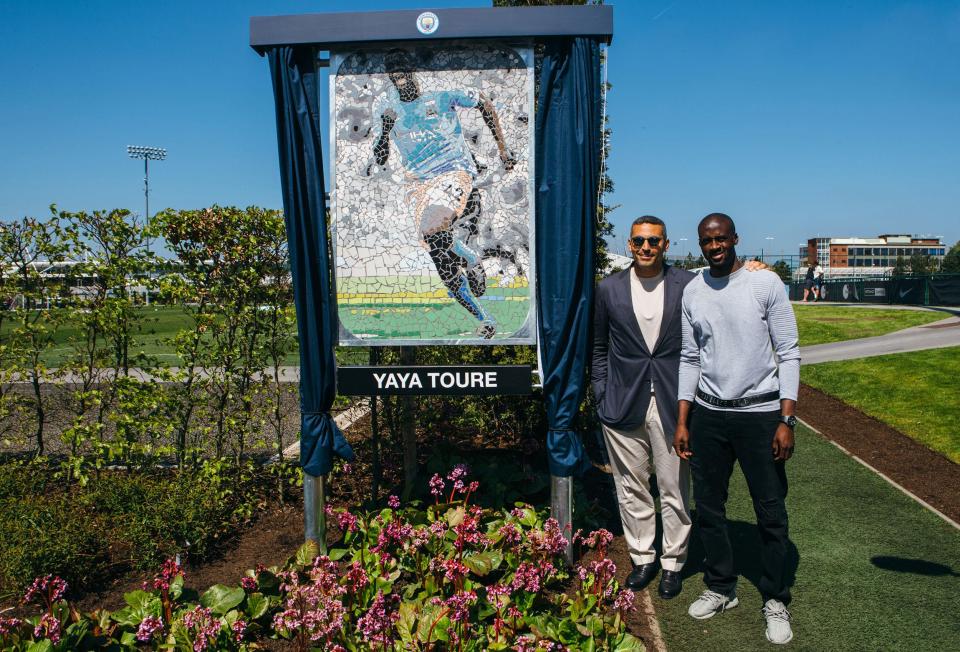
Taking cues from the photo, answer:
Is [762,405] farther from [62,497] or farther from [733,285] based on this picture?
[62,497]

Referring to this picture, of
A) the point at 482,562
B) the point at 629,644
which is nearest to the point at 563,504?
the point at 482,562

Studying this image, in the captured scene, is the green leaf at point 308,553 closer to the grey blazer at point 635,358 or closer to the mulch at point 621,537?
the mulch at point 621,537

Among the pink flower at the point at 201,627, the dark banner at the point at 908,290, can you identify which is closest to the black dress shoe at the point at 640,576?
the pink flower at the point at 201,627

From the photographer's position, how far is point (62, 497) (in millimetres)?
4887

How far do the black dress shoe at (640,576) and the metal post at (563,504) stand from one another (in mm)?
367

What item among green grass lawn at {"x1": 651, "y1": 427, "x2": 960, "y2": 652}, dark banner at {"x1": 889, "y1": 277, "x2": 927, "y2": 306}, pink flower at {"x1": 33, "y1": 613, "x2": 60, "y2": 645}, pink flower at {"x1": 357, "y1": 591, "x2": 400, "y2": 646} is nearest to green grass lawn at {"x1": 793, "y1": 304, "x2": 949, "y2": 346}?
dark banner at {"x1": 889, "y1": 277, "x2": 927, "y2": 306}

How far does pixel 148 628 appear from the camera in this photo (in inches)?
123

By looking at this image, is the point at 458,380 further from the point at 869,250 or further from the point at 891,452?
the point at 869,250

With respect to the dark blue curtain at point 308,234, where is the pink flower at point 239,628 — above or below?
below

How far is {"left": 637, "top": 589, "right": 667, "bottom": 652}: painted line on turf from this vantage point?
351 cm

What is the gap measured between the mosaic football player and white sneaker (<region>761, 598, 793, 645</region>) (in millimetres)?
2117

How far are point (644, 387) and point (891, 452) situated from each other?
478 centimetres

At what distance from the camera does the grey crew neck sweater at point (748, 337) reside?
3.48 meters

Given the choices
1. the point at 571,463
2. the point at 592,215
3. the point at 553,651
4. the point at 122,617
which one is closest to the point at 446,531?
the point at 571,463
